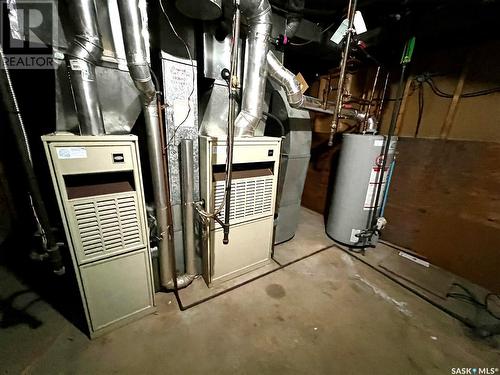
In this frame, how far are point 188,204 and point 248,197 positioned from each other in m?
0.48

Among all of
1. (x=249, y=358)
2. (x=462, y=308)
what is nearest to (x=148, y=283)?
(x=249, y=358)

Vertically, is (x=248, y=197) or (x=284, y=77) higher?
(x=284, y=77)

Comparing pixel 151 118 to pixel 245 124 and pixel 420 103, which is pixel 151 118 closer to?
pixel 245 124

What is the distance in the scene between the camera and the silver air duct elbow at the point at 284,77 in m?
1.72

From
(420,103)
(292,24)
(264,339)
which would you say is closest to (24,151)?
(264,339)

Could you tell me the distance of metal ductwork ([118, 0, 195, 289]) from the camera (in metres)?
1.06

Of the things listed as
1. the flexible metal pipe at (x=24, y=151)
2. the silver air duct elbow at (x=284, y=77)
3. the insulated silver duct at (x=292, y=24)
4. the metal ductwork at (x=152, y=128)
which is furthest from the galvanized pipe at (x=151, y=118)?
the insulated silver duct at (x=292, y=24)

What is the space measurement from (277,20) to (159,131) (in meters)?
1.56

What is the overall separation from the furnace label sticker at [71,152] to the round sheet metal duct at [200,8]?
1.02 m

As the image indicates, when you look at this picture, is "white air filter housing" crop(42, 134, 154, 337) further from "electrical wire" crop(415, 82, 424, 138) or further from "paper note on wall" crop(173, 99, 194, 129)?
"electrical wire" crop(415, 82, 424, 138)

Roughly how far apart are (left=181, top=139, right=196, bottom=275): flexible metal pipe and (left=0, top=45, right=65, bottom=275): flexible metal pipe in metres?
0.76

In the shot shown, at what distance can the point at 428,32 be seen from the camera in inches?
69.7

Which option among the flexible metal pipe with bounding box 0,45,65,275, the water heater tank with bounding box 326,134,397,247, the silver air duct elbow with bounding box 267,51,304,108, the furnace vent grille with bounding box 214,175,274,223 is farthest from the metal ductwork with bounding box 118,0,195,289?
the water heater tank with bounding box 326,134,397,247

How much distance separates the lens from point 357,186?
2.27 meters
